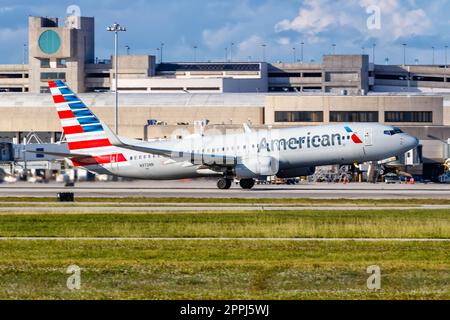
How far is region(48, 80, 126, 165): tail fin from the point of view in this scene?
82.1 m

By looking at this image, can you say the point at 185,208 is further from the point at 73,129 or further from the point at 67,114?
the point at 67,114

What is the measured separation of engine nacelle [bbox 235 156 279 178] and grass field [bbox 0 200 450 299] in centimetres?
2720

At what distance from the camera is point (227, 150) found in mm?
82500

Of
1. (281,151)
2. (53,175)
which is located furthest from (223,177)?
(53,175)

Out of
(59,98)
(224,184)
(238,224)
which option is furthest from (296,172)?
(238,224)

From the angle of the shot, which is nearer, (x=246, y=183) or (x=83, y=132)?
(x=246, y=183)

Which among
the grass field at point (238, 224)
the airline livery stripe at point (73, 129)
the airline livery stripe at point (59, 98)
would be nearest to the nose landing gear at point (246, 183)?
the airline livery stripe at point (73, 129)

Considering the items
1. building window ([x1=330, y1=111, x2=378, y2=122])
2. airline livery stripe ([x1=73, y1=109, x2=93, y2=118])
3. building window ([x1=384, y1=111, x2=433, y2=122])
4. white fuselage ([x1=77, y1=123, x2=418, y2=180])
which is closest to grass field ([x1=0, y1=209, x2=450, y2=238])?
white fuselage ([x1=77, y1=123, x2=418, y2=180])

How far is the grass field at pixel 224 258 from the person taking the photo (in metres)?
29.0

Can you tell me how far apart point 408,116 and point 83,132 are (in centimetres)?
5612

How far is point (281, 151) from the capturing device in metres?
79.9

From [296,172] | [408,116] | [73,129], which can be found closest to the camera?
[296,172]

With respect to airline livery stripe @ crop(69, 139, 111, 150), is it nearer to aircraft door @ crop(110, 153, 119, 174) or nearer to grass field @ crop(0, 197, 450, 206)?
aircraft door @ crop(110, 153, 119, 174)
